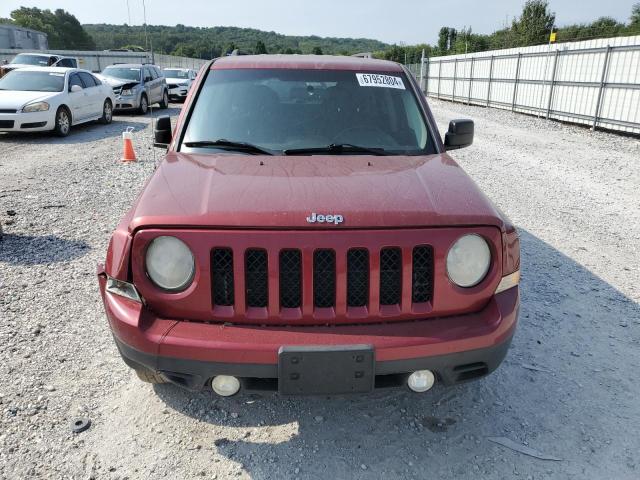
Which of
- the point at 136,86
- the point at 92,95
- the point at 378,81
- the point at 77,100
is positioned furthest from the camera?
the point at 136,86

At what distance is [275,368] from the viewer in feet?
7.06

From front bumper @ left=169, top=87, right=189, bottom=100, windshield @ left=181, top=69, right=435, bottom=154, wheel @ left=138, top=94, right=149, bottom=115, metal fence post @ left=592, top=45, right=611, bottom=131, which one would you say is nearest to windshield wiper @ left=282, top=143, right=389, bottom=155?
windshield @ left=181, top=69, right=435, bottom=154

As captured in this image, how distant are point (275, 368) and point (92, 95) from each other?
44.8ft

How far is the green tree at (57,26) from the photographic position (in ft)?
278

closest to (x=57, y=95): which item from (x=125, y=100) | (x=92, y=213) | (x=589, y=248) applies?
(x=125, y=100)

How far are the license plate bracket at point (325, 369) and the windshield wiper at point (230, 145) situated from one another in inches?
57.2

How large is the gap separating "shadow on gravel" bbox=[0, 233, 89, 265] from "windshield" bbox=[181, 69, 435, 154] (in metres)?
2.47

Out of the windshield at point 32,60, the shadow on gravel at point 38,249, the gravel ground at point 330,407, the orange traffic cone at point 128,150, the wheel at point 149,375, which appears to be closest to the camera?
the wheel at point 149,375

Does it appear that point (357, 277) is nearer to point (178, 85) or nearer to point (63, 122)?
point (63, 122)

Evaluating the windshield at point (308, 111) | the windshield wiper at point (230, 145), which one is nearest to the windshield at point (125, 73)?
the windshield at point (308, 111)

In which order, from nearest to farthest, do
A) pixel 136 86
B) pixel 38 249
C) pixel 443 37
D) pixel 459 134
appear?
pixel 459 134
pixel 38 249
pixel 136 86
pixel 443 37

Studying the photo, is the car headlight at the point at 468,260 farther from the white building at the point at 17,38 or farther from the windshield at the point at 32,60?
the white building at the point at 17,38

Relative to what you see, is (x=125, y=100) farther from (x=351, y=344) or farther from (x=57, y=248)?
(x=351, y=344)

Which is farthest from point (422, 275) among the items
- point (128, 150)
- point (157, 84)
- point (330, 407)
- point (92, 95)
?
point (157, 84)
